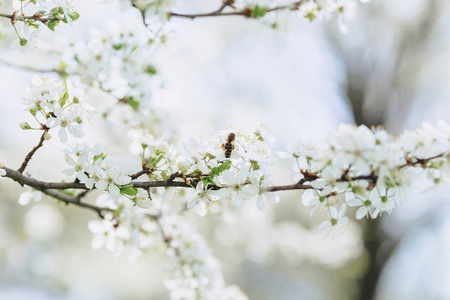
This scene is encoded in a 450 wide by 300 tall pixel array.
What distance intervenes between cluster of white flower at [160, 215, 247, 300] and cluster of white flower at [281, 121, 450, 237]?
163 cm

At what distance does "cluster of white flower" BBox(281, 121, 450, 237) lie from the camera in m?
1.29

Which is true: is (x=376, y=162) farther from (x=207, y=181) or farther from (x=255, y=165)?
(x=207, y=181)

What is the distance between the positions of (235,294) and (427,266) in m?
7.97

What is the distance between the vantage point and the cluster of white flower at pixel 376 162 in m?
1.29

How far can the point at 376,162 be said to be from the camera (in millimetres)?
1278

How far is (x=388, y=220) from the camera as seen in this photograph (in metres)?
8.28

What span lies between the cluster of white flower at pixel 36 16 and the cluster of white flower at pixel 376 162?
1127 millimetres

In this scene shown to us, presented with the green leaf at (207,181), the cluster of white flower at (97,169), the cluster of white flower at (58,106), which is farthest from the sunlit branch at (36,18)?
the green leaf at (207,181)

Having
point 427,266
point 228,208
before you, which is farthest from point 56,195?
point 427,266

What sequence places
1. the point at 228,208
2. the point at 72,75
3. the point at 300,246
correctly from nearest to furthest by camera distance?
the point at 72,75, the point at 228,208, the point at 300,246

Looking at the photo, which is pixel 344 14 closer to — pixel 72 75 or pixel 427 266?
pixel 72 75

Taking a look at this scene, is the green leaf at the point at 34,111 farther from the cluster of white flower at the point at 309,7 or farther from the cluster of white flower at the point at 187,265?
the cluster of white flower at the point at 187,265

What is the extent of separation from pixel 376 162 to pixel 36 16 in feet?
4.69

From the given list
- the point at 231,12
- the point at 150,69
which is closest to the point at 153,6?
the point at 231,12
